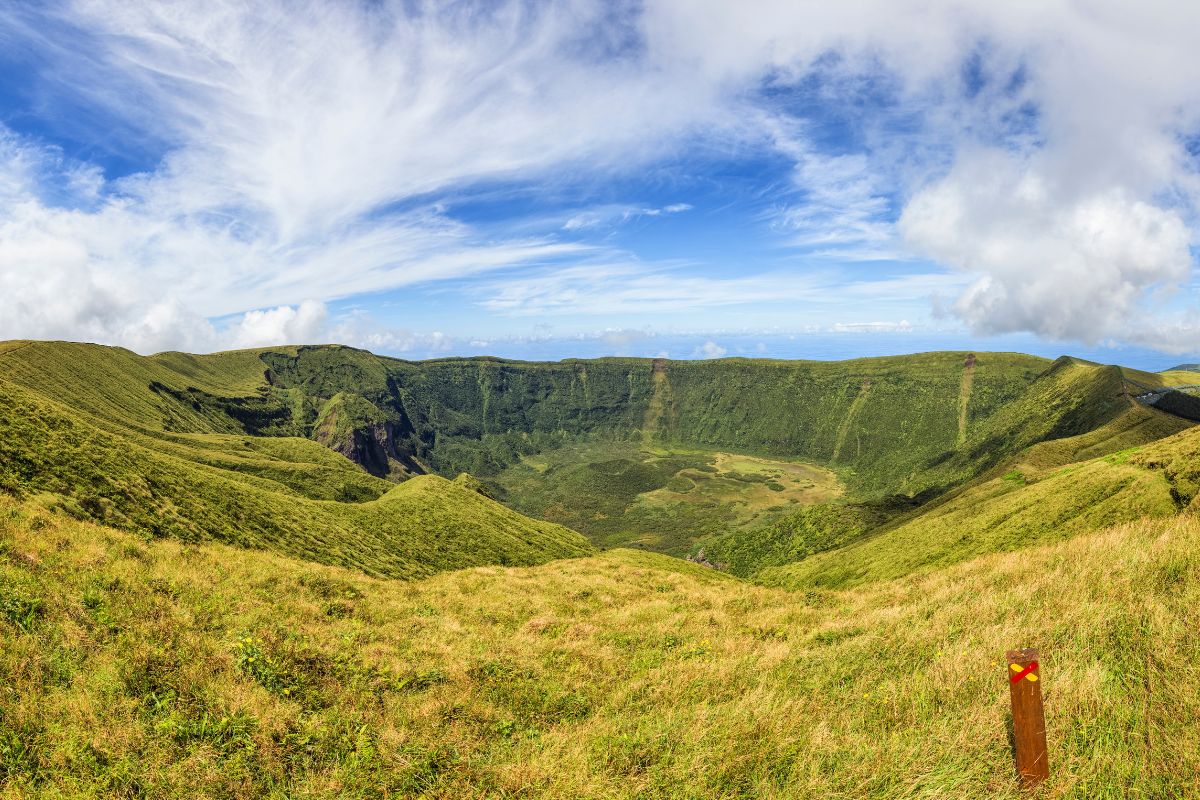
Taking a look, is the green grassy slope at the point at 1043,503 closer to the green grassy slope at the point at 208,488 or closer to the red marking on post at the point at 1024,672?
the red marking on post at the point at 1024,672

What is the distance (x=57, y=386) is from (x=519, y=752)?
15269 centimetres

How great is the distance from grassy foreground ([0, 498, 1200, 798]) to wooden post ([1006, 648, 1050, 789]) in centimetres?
19

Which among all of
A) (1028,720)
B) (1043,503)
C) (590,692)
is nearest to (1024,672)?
(1028,720)

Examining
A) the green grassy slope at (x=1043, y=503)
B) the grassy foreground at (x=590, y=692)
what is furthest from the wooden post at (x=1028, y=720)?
the green grassy slope at (x=1043, y=503)

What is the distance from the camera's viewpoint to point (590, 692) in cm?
1129

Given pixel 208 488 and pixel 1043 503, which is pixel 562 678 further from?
pixel 1043 503

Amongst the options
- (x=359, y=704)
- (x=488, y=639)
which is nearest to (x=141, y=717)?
(x=359, y=704)

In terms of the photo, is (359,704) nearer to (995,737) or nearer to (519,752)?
(519,752)

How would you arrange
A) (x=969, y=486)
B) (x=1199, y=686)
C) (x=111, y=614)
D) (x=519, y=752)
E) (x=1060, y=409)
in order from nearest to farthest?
(x=1199, y=686), (x=519, y=752), (x=111, y=614), (x=969, y=486), (x=1060, y=409)

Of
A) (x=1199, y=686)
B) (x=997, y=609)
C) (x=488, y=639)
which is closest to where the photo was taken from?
(x=1199, y=686)

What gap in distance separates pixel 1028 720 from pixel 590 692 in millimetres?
8128

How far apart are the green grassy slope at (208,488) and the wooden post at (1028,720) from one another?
34.1m

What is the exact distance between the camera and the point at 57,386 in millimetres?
107250

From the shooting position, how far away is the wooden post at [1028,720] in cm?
564
